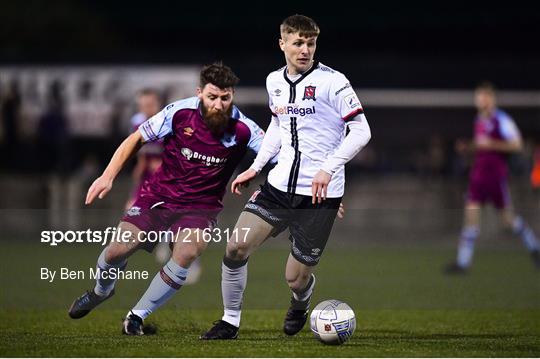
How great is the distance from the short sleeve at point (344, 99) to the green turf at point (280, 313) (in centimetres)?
154

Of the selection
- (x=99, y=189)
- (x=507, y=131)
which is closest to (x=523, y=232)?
(x=507, y=131)

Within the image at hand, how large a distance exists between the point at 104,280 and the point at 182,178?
37.3 inches

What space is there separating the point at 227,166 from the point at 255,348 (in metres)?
1.52

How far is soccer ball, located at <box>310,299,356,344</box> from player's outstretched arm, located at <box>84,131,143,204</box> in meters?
1.71

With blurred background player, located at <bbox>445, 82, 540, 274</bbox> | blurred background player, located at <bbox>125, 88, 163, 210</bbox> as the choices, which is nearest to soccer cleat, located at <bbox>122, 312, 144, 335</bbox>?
blurred background player, located at <bbox>125, 88, 163, 210</bbox>

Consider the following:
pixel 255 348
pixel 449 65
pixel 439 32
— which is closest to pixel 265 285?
pixel 255 348

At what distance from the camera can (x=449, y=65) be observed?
22.5 metres

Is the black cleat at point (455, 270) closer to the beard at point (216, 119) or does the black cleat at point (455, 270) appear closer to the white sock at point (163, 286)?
the beard at point (216, 119)

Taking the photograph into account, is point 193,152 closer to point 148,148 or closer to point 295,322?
Answer: point 295,322

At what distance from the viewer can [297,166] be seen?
8.09m

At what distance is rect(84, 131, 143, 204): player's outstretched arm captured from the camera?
7.87 meters

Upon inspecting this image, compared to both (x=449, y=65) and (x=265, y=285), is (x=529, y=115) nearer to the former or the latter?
(x=449, y=65)

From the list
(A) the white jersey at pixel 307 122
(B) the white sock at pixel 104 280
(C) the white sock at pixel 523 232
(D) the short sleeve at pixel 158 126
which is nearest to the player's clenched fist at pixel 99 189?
(D) the short sleeve at pixel 158 126

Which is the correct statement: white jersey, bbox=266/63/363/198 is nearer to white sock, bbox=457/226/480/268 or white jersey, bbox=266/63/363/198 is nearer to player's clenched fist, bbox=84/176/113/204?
player's clenched fist, bbox=84/176/113/204
